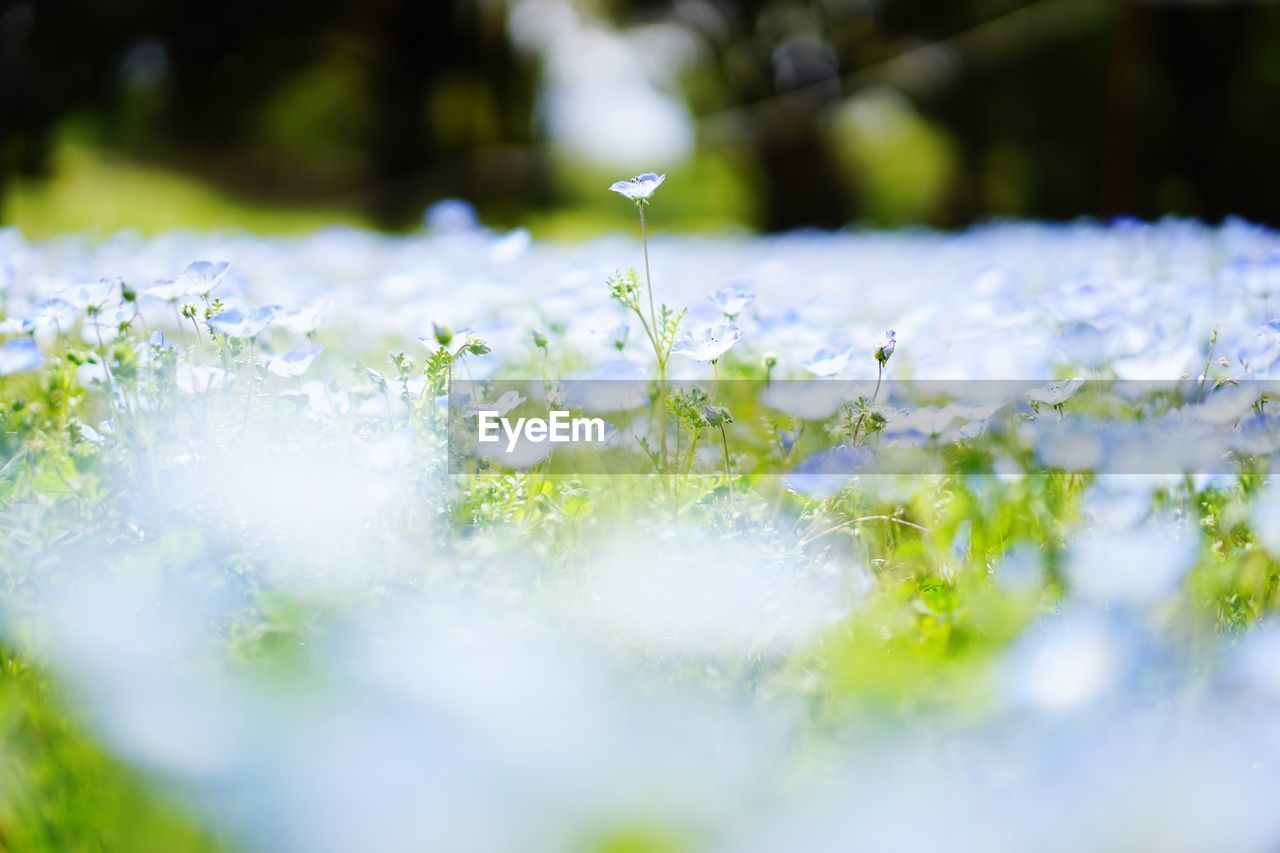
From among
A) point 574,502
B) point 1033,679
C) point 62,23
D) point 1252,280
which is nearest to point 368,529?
point 574,502

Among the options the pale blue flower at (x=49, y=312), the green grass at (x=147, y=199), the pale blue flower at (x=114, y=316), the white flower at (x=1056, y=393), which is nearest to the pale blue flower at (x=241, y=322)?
the pale blue flower at (x=114, y=316)

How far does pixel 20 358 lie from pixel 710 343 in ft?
3.54

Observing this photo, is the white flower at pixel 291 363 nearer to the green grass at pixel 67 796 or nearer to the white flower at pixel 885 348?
the green grass at pixel 67 796

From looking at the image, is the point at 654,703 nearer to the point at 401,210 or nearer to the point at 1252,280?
the point at 1252,280

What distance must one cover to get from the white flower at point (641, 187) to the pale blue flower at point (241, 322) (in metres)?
0.55

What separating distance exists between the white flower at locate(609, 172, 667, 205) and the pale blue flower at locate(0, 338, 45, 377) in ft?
3.12

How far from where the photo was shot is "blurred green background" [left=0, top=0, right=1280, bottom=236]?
43.9 ft

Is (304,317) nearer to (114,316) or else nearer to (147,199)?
(114,316)

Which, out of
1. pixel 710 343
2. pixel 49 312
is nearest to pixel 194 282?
pixel 49 312

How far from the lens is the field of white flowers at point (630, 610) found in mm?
918

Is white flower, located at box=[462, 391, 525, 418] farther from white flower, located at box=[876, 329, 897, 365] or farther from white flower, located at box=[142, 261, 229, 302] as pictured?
white flower, located at box=[876, 329, 897, 365]

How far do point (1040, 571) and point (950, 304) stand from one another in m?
1.77

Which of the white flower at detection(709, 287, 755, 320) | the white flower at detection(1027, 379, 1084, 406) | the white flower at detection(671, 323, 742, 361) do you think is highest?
the white flower at detection(709, 287, 755, 320)

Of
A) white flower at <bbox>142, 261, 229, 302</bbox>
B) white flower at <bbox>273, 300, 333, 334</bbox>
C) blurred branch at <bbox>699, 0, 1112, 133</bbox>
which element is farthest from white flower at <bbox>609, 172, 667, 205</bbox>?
blurred branch at <bbox>699, 0, 1112, 133</bbox>
